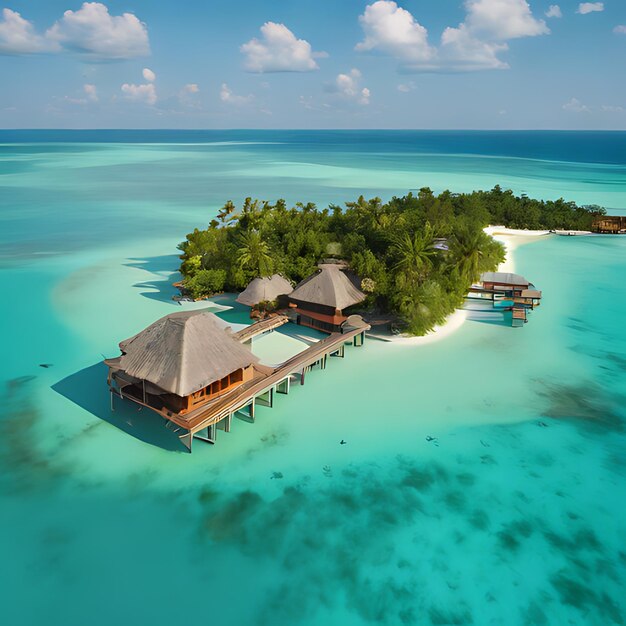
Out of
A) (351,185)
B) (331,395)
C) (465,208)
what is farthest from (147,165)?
(331,395)

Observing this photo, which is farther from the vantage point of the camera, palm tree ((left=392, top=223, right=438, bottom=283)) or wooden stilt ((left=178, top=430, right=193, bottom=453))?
palm tree ((left=392, top=223, right=438, bottom=283))

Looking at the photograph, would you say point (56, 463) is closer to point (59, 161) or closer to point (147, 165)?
point (147, 165)

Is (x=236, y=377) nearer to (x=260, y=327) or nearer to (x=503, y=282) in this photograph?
(x=260, y=327)

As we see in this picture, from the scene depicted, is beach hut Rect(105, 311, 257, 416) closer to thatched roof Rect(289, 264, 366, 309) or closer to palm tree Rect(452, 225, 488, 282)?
thatched roof Rect(289, 264, 366, 309)

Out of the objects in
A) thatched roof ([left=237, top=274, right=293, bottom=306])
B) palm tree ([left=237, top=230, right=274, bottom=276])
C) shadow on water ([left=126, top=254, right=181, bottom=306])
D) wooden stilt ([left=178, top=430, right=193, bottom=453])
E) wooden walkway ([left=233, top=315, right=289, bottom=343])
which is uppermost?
palm tree ([left=237, top=230, right=274, bottom=276])

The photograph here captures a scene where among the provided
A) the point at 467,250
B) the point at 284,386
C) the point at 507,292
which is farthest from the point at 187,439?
the point at 507,292

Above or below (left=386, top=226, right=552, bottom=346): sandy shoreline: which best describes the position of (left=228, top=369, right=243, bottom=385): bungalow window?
above

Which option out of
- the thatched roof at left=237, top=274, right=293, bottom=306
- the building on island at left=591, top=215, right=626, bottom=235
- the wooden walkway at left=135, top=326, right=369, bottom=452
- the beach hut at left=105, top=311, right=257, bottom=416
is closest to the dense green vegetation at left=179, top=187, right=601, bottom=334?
the thatched roof at left=237, top=274, right=293, bottom=306
